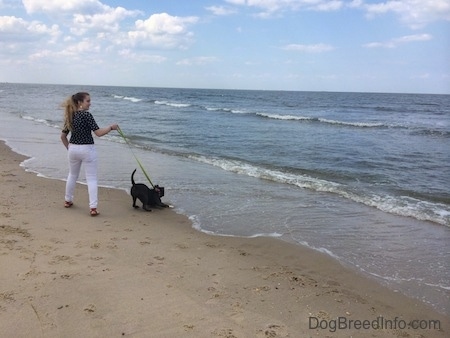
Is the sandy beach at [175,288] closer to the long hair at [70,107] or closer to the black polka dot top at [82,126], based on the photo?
the black polka dot top at [82,126]

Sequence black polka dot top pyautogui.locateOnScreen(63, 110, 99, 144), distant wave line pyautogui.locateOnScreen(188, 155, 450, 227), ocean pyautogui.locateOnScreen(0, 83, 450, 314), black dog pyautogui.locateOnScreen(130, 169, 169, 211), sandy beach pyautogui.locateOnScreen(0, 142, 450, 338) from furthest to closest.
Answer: distant wave line pyautogui.locateOnScreen(188, 155, 450, 227) → black dog pyautogui.locateOnScreen(130, 169, 169, 211) → black polka dot top pyautogui.locateOnScreen(63, 110, 99, 144) → ocean pyautogui.locateOnScreen(0, 83, 450, 314) → sandy beach pyautogui.locateOnScreen(0, 142, 450, 338)

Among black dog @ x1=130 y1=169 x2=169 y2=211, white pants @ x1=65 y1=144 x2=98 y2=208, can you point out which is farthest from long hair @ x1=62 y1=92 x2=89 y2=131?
black dog @ x1=130 y1=169 x2=169 y2=211

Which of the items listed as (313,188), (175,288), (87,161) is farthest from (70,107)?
(313,188)

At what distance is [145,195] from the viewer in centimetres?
634

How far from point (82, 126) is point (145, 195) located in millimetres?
1493

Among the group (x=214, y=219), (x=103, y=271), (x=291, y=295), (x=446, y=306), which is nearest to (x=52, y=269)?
(x=103, y=271)

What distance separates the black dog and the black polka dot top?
1005 millimetres

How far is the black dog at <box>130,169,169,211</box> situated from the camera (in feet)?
20.8

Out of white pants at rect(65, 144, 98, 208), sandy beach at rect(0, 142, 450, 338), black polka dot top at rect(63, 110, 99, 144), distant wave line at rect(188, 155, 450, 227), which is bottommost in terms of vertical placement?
sandy beach at rect(0, 142, 450, 338)

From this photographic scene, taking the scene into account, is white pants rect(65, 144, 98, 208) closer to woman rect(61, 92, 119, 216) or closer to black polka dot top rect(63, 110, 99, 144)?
woman rect(61, 92, 119, 216)

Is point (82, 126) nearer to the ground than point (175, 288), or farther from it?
farther from it

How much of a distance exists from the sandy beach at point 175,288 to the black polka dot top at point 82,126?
1.12m

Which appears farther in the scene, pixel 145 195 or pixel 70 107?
pixel 145 195

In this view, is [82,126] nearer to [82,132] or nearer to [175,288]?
[82,132]
